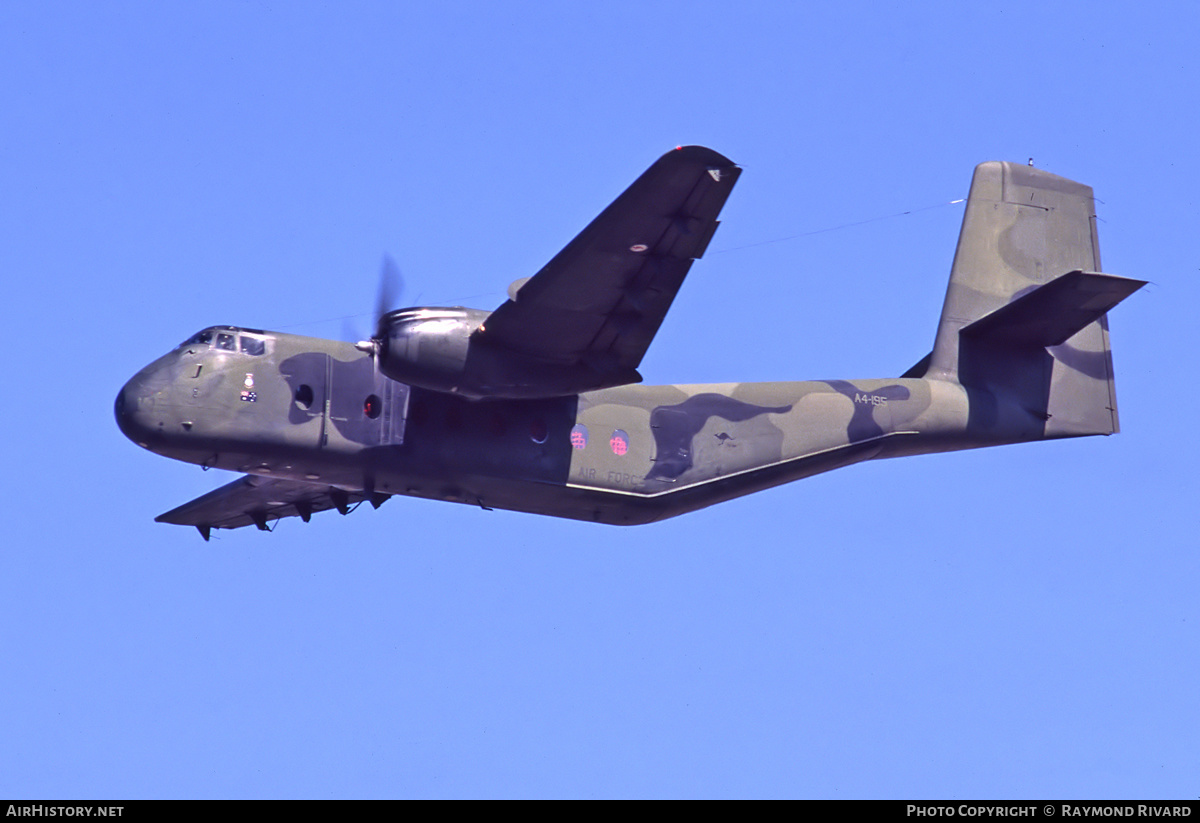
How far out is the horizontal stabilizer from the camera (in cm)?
2108

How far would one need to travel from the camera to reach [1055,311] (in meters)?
22.2

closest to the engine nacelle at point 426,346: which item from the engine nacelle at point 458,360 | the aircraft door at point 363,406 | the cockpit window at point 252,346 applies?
the engine nacelle at point 458,360

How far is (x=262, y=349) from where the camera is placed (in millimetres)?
19016

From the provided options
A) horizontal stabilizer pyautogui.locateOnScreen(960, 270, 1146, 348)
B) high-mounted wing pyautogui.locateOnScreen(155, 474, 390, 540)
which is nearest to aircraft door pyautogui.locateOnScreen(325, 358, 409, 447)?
high-mounted wing pyautogui.locateOnScreen(155, 474, 390, 540)

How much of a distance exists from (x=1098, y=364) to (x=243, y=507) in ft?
41.9

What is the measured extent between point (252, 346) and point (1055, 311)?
1094 cm

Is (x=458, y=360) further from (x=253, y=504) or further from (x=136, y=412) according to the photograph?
(x=253, y=504)

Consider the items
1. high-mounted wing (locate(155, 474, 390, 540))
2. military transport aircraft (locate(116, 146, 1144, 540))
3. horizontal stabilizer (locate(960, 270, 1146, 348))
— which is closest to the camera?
military transport aircraft (locate(116, 146, 1144, 540))

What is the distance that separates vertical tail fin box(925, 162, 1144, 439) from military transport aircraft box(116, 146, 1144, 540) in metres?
0.04

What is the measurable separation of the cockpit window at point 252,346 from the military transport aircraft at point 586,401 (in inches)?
1.1

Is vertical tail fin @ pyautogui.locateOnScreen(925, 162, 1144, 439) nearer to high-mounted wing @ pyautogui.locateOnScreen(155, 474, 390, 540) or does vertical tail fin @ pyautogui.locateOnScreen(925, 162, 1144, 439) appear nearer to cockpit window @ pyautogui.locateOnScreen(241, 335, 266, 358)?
high-mounted wing @ pyautogui.locateOnScreen(155, 474, 390, 540)

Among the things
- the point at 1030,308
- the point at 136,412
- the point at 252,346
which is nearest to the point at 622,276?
the point at 252,346
